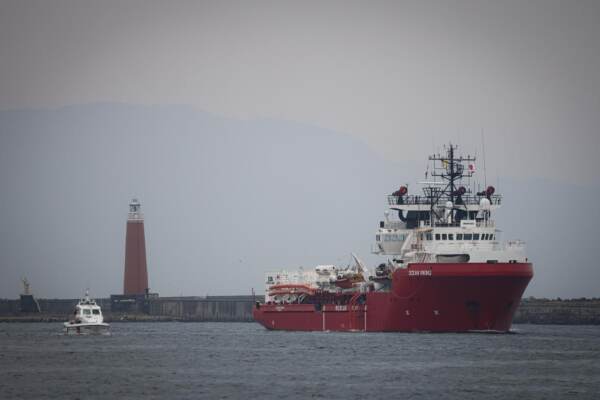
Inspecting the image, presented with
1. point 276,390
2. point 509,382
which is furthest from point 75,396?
point 509,382

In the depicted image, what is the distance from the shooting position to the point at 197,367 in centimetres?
6350

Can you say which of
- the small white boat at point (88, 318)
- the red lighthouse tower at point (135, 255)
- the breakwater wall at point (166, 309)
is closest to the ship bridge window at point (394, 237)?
the small white boat at point (88, 318)

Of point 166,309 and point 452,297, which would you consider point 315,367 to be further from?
point 166,309

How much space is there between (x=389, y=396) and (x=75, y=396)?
13332 mm

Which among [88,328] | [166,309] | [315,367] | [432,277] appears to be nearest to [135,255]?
[166,309]

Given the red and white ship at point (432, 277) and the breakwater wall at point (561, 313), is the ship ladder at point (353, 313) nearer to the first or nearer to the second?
the red and white ship at point (432, 277)

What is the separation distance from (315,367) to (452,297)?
1810 cm

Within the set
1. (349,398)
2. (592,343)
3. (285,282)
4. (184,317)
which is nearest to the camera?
(349,398)

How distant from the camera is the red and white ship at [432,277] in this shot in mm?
76875

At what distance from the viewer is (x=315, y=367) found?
61.8 meters

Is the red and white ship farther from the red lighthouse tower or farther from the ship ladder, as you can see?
the red lighthouse tower

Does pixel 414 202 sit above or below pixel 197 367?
above

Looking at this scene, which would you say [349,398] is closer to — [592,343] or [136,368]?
[136,368]

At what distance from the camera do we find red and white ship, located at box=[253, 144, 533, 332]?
Answer: 252 ft
